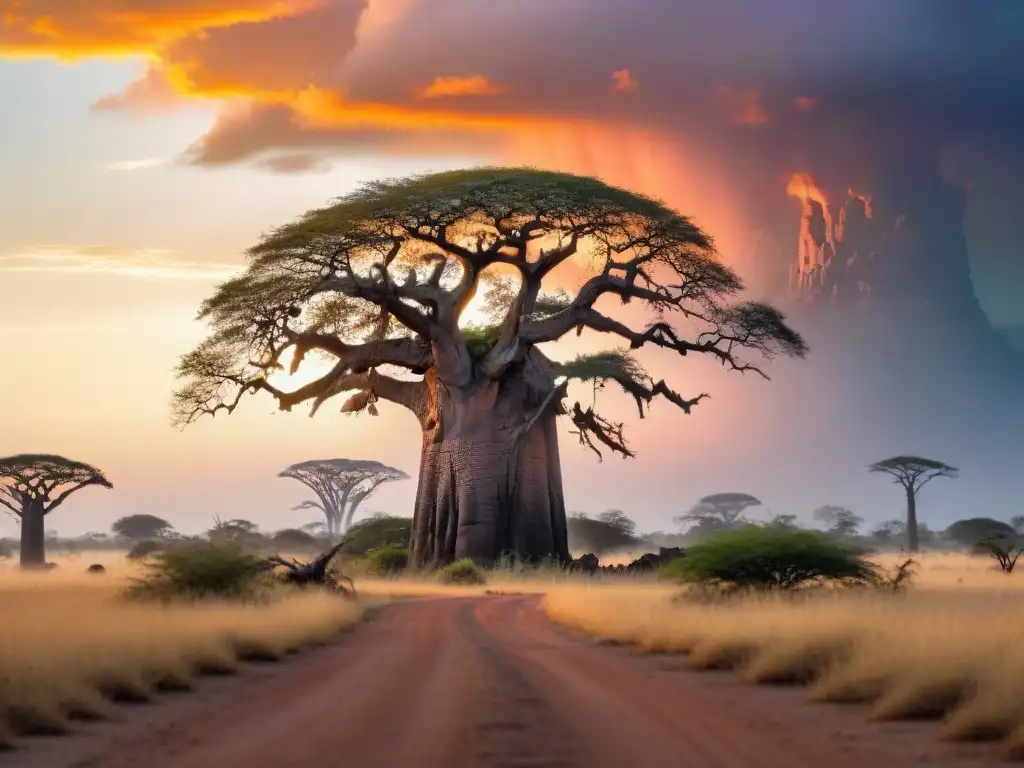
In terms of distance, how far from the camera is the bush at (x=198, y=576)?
2253 centimetres

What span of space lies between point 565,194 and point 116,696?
26424mm

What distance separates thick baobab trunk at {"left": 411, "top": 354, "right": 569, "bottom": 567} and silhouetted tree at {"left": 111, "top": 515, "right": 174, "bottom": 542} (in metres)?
58.8

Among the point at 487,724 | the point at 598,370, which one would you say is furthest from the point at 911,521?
the point at 487,724

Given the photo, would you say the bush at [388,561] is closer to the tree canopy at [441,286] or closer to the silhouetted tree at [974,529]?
the tree canopy at [441,286]

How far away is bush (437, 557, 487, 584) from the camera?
36781mm

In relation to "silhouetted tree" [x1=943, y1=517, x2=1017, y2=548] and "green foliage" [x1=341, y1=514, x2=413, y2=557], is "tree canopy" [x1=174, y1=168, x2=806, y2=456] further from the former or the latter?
"silhouetted tree" [x1=943, y1=517, x2=1017, y2=548]

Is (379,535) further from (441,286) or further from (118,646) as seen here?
(118,646)

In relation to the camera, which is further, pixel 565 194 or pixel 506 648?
pixel 565 194

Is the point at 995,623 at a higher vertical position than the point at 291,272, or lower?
lower

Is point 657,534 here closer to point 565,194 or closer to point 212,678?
point 565,194

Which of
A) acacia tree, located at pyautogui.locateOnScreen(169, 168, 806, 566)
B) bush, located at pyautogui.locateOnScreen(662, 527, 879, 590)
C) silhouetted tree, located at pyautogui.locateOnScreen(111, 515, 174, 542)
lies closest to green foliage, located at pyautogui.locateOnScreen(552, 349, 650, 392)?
acacia tree, located at pyautogui.locateOnScreen(169, 168, 806, 566)

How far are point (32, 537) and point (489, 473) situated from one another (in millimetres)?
29706

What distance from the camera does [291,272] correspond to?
123 feet

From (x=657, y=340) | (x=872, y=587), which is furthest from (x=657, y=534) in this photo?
(x=872, y=587)
